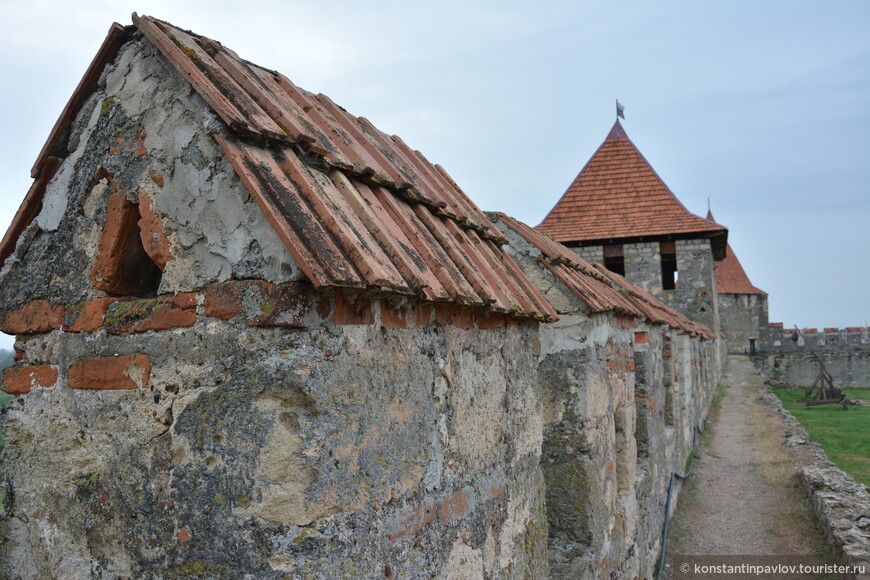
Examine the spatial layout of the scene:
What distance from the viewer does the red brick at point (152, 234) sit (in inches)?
68.4

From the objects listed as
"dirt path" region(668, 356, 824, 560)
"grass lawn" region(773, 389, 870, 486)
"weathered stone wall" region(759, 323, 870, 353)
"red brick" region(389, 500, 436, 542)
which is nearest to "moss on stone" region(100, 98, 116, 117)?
"red brick" region(389, 500, 436, 542)

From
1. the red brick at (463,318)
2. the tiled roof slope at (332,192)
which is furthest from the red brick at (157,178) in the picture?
the red brick at (463,318)

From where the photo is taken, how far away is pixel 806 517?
8148mm

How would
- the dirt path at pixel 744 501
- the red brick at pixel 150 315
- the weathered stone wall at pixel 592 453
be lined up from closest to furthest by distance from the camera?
the red brick at pixel 150 315, the weathered stone wall at pixel 592 453, the dirt path at pixel 744 501

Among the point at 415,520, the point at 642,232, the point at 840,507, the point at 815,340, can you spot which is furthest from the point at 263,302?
the point at 815,340

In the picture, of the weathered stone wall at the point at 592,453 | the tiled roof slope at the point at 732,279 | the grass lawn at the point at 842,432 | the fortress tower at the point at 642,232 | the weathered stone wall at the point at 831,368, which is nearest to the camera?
the weathered stone wall at the point at 592,453

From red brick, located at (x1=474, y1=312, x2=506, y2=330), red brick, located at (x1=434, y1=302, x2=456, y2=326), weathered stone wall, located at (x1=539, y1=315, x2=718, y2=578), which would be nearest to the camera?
red brick, located at (x1=434, y1=302, x2=456, y2=326)

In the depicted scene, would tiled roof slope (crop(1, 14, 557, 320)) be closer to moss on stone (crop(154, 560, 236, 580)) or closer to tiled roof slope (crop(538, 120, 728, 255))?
moss on stone (crop(154, 560, 236, 580))

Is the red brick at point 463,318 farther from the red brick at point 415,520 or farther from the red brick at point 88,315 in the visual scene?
the red brick at point 88,315

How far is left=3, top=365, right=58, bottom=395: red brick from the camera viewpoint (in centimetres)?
195

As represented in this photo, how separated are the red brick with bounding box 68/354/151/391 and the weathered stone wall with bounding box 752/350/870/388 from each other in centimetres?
3552

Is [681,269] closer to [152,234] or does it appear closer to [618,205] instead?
[618,205]

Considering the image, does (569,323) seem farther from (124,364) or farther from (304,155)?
(124,364)

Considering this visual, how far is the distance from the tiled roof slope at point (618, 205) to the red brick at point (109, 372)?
15519mm
